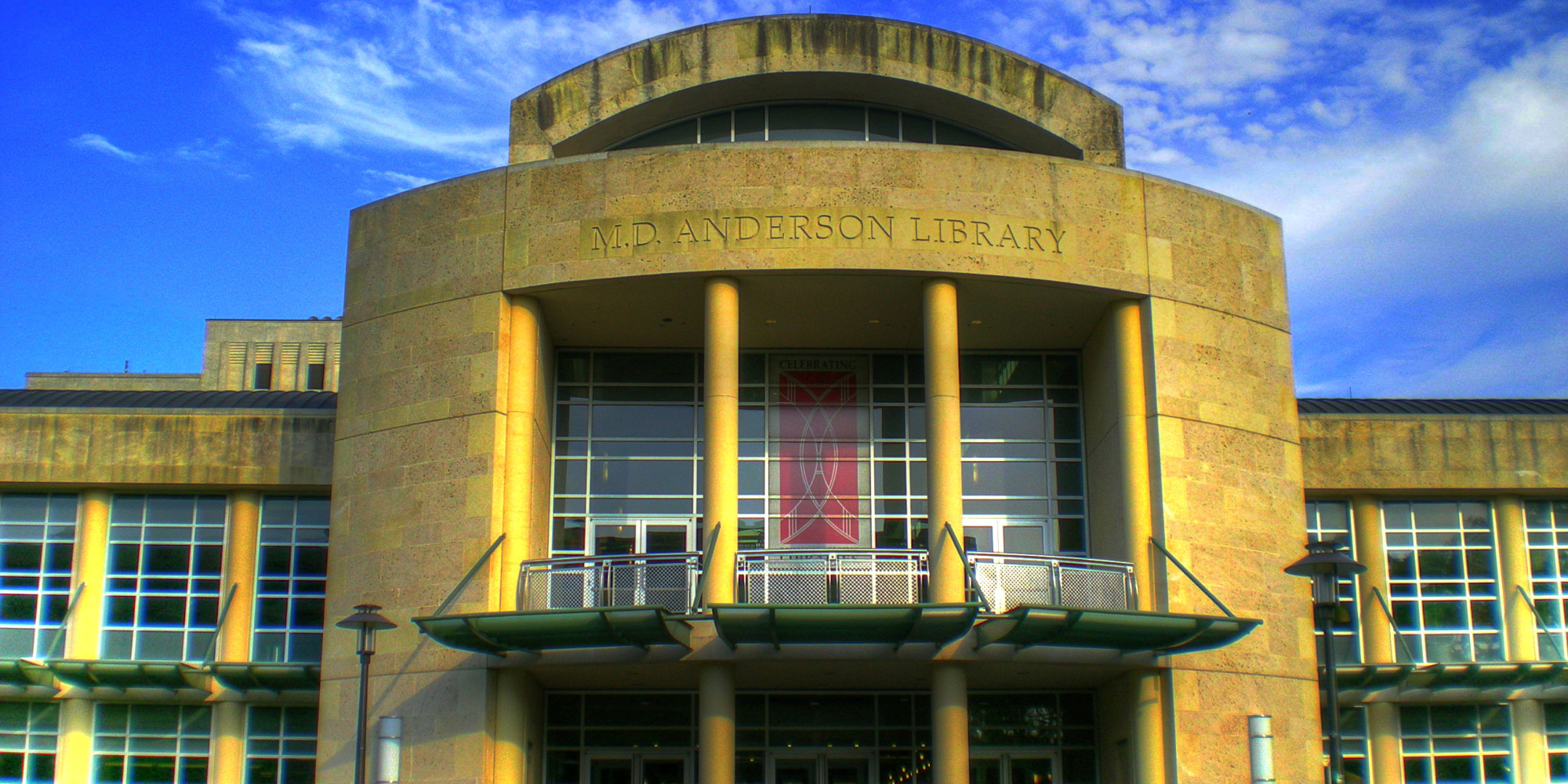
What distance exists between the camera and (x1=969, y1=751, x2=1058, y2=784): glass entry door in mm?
25438

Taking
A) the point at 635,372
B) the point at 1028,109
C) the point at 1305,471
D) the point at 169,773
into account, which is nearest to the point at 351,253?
the point at 635,372

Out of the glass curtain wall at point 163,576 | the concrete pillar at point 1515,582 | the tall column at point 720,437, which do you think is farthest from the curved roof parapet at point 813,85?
the concrete pillar at point 1515,582

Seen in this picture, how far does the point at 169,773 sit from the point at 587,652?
A: 31.2 ft

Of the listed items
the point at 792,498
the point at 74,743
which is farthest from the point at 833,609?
the point at 74,743

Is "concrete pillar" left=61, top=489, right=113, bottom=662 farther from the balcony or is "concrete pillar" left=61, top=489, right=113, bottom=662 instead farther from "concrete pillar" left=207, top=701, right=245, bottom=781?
the balcony

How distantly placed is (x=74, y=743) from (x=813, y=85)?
17240mm

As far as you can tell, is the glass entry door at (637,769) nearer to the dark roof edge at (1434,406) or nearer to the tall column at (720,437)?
the tall column at (720,437)

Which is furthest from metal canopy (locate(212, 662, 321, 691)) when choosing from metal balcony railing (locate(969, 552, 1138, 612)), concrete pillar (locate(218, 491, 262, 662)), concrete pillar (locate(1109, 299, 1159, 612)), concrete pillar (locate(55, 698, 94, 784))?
concrete pillar (locate(1109, 299, 1159, 612))

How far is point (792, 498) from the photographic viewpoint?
26.0 meters

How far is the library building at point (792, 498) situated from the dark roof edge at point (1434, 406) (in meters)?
0.45

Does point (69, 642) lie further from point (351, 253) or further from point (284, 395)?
point (351, 253)

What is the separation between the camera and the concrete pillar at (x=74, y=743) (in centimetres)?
2641

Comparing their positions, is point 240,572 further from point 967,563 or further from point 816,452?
point 967,563

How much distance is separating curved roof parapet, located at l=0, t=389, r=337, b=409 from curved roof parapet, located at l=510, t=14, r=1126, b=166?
7225 millimetres
